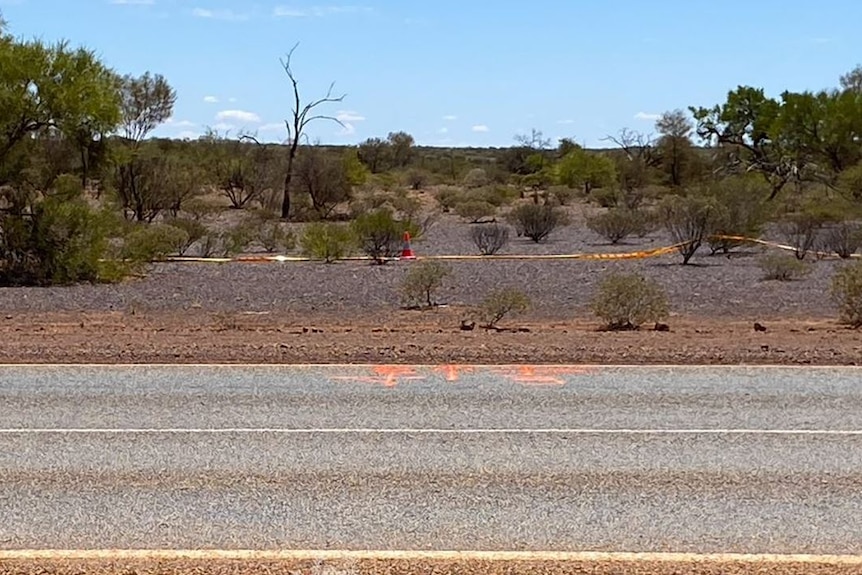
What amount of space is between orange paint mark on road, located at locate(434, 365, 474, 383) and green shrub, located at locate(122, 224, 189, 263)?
58.0 ft

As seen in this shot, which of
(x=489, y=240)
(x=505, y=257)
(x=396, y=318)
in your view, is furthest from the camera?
(x=489, y=240)

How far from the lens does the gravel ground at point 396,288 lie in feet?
74.2

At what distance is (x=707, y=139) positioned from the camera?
6556 cm

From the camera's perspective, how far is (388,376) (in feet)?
42.7

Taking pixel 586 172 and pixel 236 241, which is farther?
pixel 586 172

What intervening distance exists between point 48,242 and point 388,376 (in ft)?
53.7

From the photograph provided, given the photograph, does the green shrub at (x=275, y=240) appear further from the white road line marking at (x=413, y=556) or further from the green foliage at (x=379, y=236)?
the white road line marking at (x=413, y=556)

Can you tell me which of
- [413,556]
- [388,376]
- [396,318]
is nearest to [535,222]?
[396,318]

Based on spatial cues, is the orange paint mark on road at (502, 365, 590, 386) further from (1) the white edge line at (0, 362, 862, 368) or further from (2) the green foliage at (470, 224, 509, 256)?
(2) the green foliage at (470, 224, 509, 256)

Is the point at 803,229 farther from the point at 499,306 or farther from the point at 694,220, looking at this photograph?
the point at 499,306

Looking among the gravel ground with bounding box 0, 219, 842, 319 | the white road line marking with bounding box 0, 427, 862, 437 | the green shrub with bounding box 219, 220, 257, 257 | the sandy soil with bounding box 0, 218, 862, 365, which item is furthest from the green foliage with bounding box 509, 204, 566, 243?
the white road line marking with bounding box 0, 427, 862, 437

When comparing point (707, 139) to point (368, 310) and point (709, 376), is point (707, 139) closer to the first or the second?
point (368, 310)

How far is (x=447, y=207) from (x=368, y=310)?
38.4 metres

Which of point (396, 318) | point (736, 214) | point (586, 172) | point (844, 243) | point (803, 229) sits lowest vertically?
point (396, 318)
